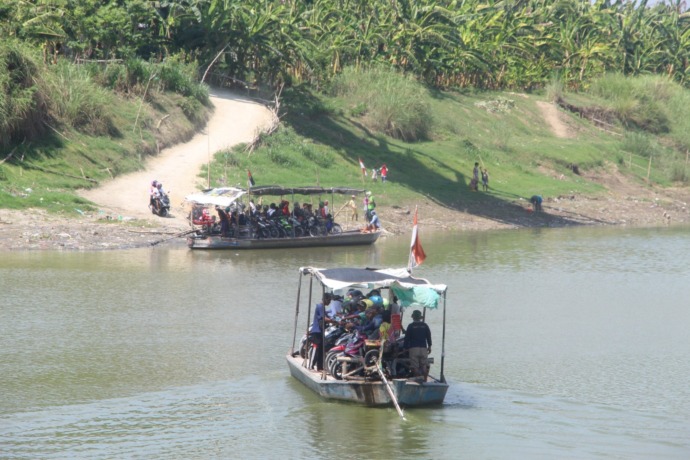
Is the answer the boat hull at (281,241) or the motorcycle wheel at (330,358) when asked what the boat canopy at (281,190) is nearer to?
the boat hull at (281,241)

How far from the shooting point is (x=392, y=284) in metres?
17.2

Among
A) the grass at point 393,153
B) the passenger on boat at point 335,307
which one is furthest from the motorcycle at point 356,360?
the grass at point 393,153

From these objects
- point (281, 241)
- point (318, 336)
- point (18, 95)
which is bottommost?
point (281, 241)

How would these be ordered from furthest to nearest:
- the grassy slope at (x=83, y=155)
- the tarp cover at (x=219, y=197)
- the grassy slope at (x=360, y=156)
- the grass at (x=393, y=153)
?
the grass at (x=393, y=153) < the grassy slope at (x=360, y=156) < the grassy slope at (x=83, y=155) < the tarp cover at (x=219, y=197)

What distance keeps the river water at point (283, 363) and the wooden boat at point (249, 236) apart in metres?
0.70

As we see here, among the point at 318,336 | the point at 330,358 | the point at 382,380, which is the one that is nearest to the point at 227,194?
the point at 318,336

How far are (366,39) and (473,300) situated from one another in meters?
37.0

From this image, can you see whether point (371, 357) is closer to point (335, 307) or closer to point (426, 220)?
point (335, 307)

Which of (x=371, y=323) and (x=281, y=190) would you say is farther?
(x=281, y=190)

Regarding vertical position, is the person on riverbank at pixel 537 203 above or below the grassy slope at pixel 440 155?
below

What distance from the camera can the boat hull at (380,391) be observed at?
16.3 meters

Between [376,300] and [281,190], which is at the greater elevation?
[376,300]

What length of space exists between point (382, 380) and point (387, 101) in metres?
40.4

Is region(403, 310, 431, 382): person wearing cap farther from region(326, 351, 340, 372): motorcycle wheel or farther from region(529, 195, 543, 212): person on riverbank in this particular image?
region(529, 195, 543, 212): person on riverbank
